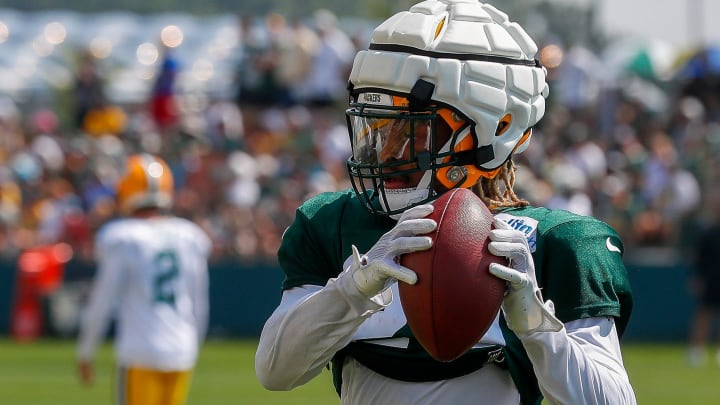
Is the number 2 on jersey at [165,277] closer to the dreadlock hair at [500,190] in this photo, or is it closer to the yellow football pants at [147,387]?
the yellow football pants at [147,387]

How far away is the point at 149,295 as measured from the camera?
7.19 metres

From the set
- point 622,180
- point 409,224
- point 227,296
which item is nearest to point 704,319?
point 622,180

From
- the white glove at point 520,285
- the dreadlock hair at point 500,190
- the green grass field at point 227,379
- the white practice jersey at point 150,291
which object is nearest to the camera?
the white glove at point 520,285

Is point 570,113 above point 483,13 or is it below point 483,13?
below

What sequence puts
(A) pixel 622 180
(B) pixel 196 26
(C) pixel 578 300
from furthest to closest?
(B) pixel 196 26, (A) pixel 622 180, (C) pixel 578 300

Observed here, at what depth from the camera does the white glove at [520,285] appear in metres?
2.44

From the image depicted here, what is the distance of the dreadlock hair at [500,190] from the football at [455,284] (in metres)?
0.41

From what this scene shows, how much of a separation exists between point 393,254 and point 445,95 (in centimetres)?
45

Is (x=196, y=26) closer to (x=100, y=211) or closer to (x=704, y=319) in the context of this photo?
(x=100, y=211)

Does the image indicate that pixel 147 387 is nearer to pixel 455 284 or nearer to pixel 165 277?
pixel 165 277

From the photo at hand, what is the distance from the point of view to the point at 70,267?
51.5 feet

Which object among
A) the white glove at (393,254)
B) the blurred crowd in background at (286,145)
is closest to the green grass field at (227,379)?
the blurred crowd in background at (286,145)

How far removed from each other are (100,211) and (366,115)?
43.0 feet

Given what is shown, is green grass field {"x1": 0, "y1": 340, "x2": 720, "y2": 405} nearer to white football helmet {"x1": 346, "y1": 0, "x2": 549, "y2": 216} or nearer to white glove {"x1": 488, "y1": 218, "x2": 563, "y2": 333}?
white football helmet {"x1": 346, "y1": 0, "x2": 549, "y2": 216}
